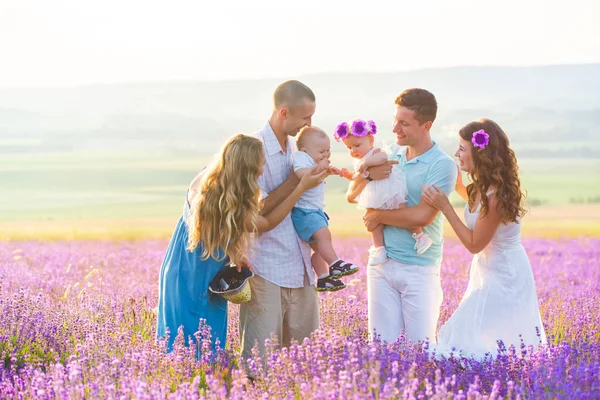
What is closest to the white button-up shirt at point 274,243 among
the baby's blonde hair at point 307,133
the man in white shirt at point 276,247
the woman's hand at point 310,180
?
the man in white shirt at point 276,247

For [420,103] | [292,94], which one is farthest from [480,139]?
[292,94]

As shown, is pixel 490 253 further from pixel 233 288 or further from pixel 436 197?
pixel 233 288

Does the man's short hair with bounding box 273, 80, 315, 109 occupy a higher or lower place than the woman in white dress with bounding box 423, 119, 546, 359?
higher

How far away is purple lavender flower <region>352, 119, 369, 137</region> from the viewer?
4.96 m

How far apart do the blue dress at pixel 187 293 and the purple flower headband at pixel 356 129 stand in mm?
1073

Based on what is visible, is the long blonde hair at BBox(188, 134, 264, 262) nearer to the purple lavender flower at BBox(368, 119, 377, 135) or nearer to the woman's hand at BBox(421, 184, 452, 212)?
the purple lavender flower at BBox(368, 119, 377, 135)

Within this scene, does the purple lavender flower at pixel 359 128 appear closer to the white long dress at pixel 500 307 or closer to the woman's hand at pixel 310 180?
the woman's hand at pixel 310 180

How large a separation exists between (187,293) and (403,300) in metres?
1.36

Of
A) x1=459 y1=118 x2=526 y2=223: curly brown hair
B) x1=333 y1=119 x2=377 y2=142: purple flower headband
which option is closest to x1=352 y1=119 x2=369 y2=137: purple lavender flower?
x1=333 y1=119 x2=377 y2=142: purple flower headband

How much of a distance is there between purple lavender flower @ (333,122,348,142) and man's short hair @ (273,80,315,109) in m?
0.36

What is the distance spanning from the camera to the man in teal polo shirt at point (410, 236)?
486 centimetres

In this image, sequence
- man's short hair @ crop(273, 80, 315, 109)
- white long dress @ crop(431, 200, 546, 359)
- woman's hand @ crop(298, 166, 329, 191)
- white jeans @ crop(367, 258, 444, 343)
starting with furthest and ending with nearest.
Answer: white long dress @ crop(431, 200, 546, 359) → white jeans @ crop(367, 258, 444, 343) → man's short hair @ crop(273, 80, 315, 109) → woman's hand @ crop(298, 166, 329, 191)

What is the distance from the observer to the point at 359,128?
16.4 feet

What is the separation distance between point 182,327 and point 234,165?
1.00 m
